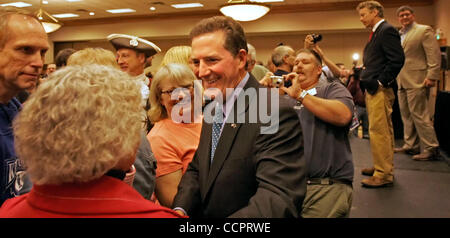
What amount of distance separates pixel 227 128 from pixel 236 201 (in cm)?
29

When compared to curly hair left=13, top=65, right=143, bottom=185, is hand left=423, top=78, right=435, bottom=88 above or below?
below

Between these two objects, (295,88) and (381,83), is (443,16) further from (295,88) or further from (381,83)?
(295,88)

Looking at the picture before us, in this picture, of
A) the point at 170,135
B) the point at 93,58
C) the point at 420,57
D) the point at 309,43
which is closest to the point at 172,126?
the point at 170,135

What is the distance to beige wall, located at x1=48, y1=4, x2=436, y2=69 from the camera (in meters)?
10.4

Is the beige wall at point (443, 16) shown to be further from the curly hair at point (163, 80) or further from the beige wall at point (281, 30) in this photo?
the curly hair at point (163, 80)

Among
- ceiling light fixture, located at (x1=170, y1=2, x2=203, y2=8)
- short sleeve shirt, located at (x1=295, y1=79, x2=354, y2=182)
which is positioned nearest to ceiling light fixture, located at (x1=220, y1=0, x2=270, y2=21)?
short sleeve shirt, located at (x1=295, y1=79, x2=354, y2=182)

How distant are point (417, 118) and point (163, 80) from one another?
3.97 m

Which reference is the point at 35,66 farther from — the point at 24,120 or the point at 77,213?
the point at 77,213

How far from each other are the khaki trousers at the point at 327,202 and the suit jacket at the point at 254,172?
0.70m

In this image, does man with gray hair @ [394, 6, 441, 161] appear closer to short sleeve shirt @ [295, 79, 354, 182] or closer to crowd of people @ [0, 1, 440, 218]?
crowd of people @ [0, 1, 440, 218]

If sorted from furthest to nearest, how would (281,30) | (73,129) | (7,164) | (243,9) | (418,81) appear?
(281,30), (418,81), (243,9), (7,164), (73,129)

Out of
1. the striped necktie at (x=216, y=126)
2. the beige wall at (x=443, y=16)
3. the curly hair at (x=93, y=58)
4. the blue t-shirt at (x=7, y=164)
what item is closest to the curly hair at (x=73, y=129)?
the blue t-shirt at (x=7, y=164)

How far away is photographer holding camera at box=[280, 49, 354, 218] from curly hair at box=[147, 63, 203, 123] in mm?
645

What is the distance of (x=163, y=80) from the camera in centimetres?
195
